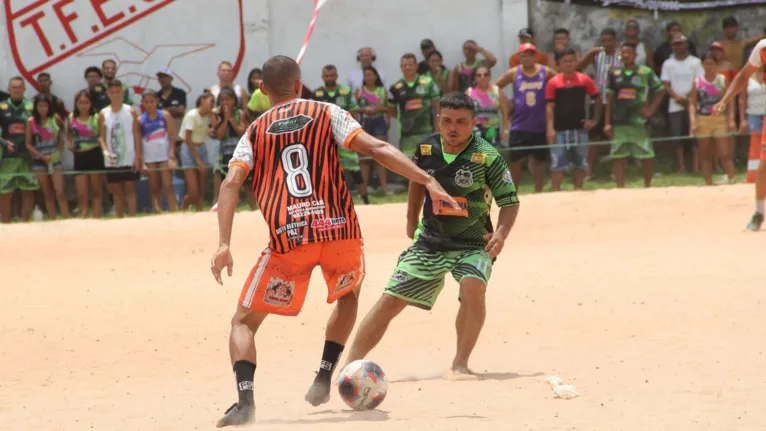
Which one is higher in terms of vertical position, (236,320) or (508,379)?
(236,320)

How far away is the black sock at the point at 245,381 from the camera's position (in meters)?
6.34

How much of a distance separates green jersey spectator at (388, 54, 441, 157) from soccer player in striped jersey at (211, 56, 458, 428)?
11.2 meters

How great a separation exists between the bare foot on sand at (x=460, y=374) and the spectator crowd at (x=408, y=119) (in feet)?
29.0

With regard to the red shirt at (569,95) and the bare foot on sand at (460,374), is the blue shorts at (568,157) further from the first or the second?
the bare foot on sand at (460,374)

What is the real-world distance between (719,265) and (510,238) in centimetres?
313

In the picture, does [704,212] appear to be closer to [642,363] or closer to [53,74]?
[642,363]

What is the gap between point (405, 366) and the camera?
332 inches

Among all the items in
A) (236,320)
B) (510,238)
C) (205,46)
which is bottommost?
(510,238)

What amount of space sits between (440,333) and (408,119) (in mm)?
8925

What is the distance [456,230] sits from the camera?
24.9 feet

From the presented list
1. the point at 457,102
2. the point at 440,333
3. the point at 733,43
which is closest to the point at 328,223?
the point at 457,102

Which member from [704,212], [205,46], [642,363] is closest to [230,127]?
[205,46]

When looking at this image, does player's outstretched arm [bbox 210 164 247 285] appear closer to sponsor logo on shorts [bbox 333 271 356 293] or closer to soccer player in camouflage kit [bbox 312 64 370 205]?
sponsor logo on shorts [bbox 333 271 356 293]

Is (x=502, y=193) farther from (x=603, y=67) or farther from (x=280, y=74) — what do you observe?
(x=603, y=67)
